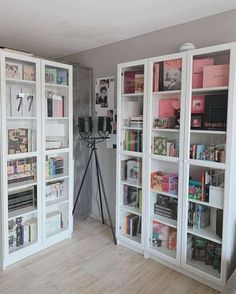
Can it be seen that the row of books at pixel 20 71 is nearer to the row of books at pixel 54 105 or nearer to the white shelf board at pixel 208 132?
the row of books at pixel 54 105

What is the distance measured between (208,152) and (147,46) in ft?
4.79

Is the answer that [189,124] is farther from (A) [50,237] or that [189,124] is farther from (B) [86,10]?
(A) [50,237]

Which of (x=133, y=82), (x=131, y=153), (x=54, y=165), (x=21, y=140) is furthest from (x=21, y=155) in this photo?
(x=133, y=82)

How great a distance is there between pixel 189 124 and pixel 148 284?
58.7 inches

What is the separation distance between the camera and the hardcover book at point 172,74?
2.35 meters

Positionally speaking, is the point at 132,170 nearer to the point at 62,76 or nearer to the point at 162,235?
the point at 162,235

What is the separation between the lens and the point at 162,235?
2.67 m

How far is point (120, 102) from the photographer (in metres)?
2.78

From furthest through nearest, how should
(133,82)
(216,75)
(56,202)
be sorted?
(56,202) < (133,82) < (216,75)

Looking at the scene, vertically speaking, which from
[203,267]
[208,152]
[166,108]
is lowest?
[203,267]

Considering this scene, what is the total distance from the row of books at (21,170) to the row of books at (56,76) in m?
0.91

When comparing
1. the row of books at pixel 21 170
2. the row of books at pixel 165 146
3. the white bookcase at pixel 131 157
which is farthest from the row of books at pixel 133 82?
the row of books at pixel 21 170

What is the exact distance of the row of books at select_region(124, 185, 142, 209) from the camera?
112 inches

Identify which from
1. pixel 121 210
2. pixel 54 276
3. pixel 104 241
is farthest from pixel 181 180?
pixel 54 276
